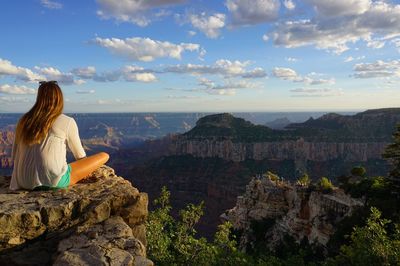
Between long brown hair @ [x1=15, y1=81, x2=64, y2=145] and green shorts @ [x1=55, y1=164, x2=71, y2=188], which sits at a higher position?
long brown hair @ [x1=15, y1=81, x2=64, y2=145]

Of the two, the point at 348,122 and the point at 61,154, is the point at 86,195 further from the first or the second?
the point at 348,122

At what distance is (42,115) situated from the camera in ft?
26.1

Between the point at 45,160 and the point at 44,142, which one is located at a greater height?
the point at 44,142

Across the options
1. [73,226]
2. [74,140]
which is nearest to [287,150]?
[74,140]

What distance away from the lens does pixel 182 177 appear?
126m

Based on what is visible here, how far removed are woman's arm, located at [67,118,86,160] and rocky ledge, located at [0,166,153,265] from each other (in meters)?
0.82

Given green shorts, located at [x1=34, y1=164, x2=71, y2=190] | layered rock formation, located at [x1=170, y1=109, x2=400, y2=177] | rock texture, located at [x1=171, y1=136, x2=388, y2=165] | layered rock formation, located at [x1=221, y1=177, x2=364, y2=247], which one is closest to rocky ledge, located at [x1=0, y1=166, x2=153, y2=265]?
green shorts, located at [x1=34, y1=164, x2=71, y2=190]

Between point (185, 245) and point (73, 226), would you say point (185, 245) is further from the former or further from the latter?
point (73, 226)

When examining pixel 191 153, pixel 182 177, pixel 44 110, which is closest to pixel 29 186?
pixel 44 110

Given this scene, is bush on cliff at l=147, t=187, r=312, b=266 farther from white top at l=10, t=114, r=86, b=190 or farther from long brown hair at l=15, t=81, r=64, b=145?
long brown hair at l=15, t=81, r=64, b=145

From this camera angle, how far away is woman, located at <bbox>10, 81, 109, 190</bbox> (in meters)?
→ 7.84

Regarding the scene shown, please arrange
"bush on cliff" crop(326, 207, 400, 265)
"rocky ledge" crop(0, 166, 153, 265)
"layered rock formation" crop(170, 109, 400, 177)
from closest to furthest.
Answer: "rocky ledge" crop(0, 166, 153, 265) → "bush on cliff" crop(326, 207, 400, 265) → "layered rock formation" crop(170, 109, 400, 177)

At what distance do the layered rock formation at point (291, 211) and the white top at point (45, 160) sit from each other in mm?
31989

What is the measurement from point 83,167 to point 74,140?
0.70 metres
